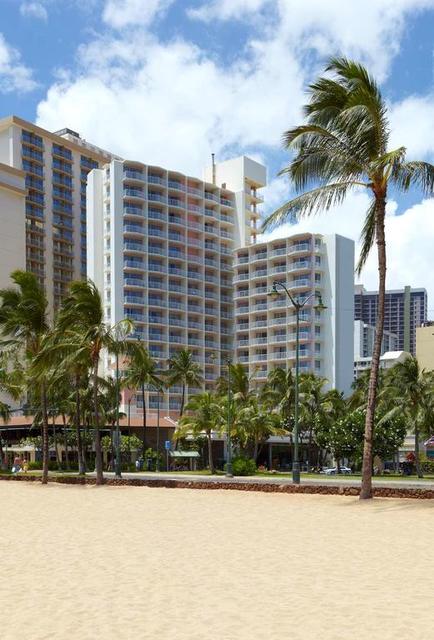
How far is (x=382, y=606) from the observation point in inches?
409

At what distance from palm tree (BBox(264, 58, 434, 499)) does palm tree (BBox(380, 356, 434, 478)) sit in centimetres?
3332

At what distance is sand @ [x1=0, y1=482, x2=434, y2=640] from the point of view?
9477 millimetres

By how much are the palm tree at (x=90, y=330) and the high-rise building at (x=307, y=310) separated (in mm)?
71894

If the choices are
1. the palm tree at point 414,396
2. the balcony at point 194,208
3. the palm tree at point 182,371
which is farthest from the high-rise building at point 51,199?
the palm tree at point 414,396

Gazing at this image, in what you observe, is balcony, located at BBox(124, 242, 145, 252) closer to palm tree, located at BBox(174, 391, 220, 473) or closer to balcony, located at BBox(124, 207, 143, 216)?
balcony, located at BBox(124, 207, 143, 216)

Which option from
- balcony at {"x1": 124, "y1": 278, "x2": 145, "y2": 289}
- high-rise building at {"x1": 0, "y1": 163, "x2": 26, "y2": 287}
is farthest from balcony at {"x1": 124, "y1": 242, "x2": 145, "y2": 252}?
high-rise building at {"x1": 0, "y1": 163, "x2": 26, "y2": 287}

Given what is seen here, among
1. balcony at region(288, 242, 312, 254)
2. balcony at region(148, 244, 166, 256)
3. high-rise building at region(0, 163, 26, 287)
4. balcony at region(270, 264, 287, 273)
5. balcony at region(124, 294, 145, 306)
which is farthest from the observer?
balcony at region(270, 264, 287, 273)

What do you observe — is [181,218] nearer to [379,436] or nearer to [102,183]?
[102,183]

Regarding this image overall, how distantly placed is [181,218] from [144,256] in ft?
34.4

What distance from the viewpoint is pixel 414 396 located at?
6041 centimetres

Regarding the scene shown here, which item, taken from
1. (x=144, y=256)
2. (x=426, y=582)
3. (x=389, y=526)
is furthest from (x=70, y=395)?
(x=426, y=582)

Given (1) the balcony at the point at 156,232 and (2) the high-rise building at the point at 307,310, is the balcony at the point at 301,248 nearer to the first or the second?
(2) the high-rise building at the point at 307,310

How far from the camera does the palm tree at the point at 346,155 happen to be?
2652 cm

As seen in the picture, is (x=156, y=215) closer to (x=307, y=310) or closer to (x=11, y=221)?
(x=11, y=221)
